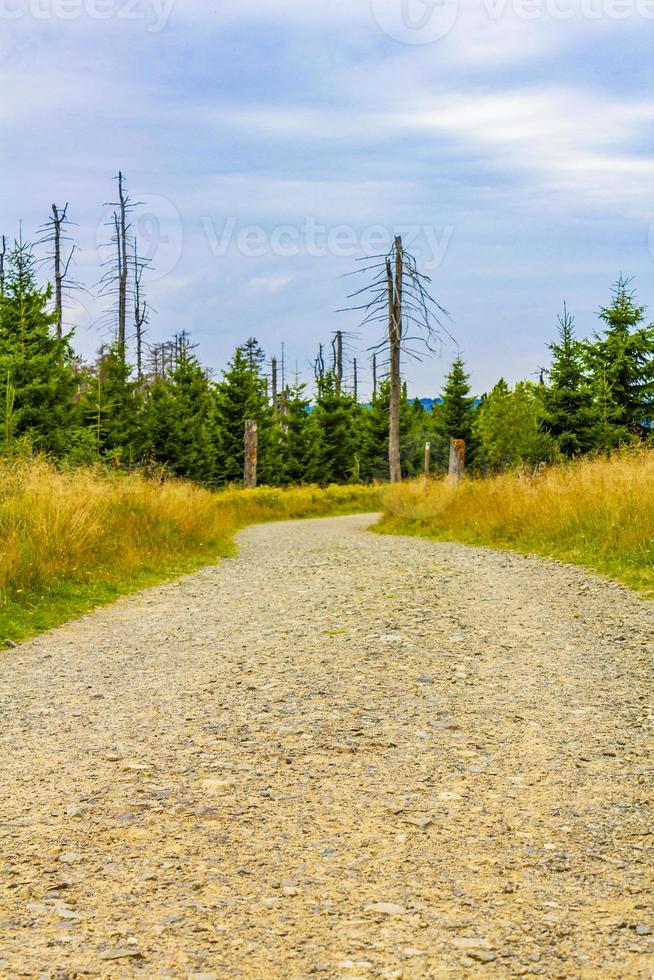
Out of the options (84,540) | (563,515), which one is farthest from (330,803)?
(563,515)

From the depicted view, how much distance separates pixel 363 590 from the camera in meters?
9.86

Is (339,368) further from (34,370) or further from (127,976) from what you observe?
(127,976)

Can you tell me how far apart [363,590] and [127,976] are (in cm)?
745

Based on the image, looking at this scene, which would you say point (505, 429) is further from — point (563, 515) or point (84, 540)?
point (84, 540)

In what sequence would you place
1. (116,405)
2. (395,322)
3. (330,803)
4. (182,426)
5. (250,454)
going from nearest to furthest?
(330,803) → (395,322) → (250,454) → (116,405) → (182,426)

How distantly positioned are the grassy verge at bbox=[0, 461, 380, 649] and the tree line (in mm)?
7083

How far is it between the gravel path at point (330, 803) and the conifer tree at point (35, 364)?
23002mm

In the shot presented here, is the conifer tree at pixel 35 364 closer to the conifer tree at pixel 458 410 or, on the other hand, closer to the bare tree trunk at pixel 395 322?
the bare tree trunk at pixel 395 322

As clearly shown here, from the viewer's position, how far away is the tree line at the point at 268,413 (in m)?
29.5

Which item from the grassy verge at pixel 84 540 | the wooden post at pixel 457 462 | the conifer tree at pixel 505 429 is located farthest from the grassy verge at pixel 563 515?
the conifer tree at pixel 505 429

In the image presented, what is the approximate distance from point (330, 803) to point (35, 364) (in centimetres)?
2740

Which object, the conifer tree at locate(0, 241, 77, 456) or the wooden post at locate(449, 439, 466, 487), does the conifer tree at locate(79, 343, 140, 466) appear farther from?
the wooden post at locate(449, 439, 466, 487)

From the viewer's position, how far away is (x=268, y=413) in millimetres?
46219

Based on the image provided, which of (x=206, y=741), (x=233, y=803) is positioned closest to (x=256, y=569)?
(x=206, y=741)
